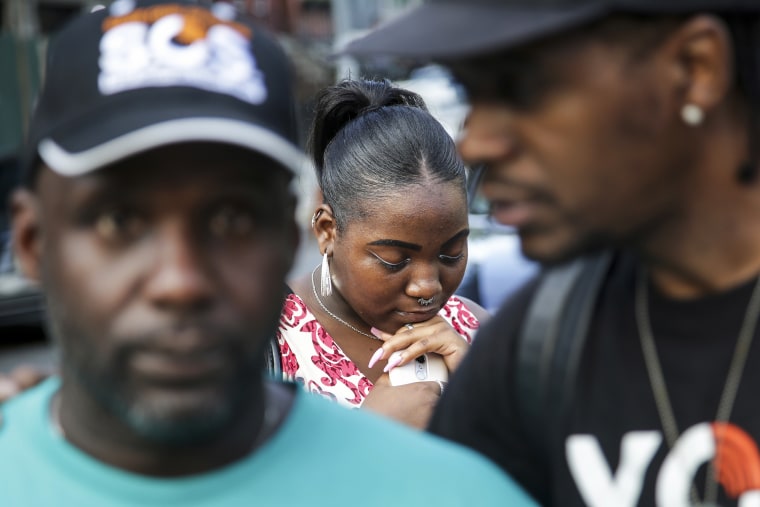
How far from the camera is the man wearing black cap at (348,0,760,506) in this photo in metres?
1.91

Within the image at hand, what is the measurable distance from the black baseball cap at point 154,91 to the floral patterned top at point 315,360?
6.04ft

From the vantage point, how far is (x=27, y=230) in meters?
1.86

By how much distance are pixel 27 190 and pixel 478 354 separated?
93 centimetres

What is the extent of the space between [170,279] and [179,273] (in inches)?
0.6

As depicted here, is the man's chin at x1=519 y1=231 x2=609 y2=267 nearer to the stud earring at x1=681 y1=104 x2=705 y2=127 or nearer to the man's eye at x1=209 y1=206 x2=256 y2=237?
the stud earring at x1=681 y1=104 x2=705 y2=127

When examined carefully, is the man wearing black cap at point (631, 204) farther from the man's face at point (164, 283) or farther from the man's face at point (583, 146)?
the man's face at point (164, 283)

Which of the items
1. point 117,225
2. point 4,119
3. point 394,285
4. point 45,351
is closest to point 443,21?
point 117,225

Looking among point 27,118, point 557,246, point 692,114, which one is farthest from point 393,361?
point 27,118

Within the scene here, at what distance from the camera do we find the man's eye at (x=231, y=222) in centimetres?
173

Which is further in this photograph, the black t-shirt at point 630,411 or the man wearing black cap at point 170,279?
the black t-shirt at point 630,411

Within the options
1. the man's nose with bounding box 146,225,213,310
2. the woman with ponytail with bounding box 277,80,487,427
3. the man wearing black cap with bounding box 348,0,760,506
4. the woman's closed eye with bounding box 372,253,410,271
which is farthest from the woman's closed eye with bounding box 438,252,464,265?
the man's nose with bounding box 146,225,213,310

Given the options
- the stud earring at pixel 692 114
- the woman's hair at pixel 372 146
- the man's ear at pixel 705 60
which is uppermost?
the man's ear at pixel 705 60

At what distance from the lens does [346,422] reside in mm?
1890

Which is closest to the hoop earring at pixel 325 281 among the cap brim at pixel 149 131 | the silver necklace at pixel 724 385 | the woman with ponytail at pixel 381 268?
the woman with ponytail at pixel 381 268
